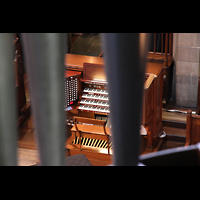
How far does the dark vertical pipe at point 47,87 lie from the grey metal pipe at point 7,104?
36 millimetres

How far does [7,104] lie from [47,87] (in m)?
0.09

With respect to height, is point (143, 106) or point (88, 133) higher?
point (143, 106)

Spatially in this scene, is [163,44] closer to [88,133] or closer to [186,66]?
[186,66]

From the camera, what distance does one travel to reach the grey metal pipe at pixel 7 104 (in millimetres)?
613

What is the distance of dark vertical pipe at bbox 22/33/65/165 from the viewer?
1.89 ft

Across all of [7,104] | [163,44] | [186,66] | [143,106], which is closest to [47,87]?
[7,104]

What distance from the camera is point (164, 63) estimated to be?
8.20m

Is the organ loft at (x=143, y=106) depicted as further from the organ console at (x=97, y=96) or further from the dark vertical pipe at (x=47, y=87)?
→ the dark vertical pipe at (x=47, y=87)

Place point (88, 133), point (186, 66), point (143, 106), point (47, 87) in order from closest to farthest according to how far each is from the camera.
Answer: point (47, 87) < point (143, 106) < point (88, 133) < point (186, 66)

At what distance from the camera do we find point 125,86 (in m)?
0.61

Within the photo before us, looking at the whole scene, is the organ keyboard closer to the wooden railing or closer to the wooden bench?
the wooden bench

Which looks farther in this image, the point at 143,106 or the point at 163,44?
the point at 163,44

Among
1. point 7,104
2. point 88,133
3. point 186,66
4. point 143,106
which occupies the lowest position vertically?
point 88,133
